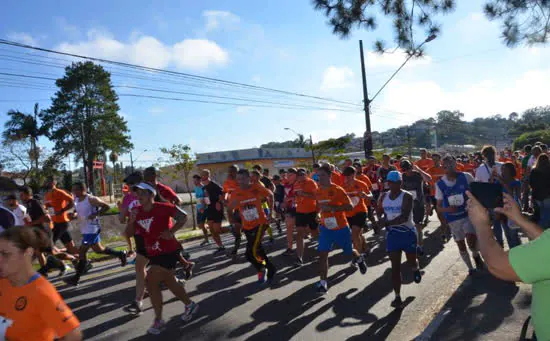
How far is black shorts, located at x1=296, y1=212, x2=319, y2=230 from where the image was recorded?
27.9ft

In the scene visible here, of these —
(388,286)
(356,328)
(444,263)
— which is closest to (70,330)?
(356,328)

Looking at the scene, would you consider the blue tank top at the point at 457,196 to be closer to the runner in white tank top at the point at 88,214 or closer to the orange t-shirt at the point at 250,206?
the orange t-shirt at the point at 250,206

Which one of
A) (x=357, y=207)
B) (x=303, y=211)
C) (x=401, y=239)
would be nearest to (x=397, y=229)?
(x=401, y=239)

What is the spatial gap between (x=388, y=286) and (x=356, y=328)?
5.88 ft

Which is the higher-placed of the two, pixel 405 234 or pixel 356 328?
pixel 405 234

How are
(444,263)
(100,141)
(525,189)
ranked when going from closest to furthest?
(444,263)
(525,189)
(100,141)

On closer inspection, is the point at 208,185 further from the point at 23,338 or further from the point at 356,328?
the point at 23,338

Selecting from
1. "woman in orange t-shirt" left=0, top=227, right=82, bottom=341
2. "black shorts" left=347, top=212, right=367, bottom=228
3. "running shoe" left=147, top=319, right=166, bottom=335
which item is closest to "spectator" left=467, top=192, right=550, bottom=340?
"woman in orange t-shirt" left=0, top=227, right=82, bottom=341

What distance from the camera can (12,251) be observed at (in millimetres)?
2398

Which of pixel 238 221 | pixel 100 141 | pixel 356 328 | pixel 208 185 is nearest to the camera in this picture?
pixel 356 328

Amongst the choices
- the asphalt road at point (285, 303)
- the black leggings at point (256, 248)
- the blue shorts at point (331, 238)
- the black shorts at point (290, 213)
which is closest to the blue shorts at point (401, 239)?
the asphalt road at point (285, 303)

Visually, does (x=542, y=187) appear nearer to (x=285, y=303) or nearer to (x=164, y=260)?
(x=285, y=303)

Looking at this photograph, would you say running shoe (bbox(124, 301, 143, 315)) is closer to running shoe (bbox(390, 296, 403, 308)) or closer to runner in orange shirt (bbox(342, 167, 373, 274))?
running shoe (bbox(390, 296, 403, 308))

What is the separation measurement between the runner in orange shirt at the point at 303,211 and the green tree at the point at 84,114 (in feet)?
145
